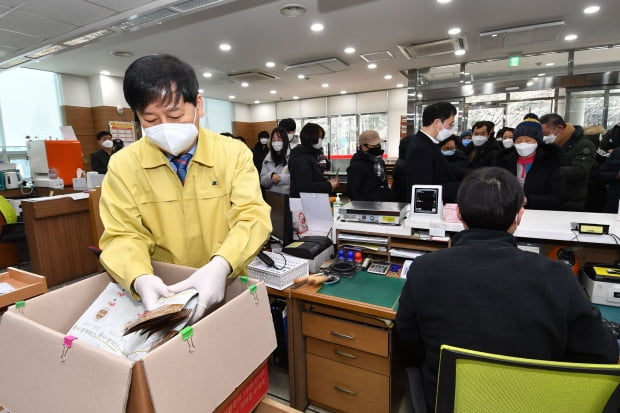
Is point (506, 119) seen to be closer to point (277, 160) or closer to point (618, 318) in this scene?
point (277, 160)

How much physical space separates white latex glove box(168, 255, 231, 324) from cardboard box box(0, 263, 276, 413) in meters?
0.08

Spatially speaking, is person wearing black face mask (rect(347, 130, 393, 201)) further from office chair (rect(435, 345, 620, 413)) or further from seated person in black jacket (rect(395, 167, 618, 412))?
office chair (rect(435, 345, 620, 413))

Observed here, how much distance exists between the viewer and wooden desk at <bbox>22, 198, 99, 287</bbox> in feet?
11.5

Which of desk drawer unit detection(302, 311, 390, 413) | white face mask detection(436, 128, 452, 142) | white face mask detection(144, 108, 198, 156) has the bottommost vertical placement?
desk drawer unit detection(302, 311, 390, 413)

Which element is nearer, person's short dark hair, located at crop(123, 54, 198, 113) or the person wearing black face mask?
person's short dark hair, located at crop(123, 54, 198, 113)

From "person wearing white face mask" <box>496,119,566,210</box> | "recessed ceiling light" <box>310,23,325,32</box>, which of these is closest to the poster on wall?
"recessed ceiling light" <box>310,23,325,32</box>

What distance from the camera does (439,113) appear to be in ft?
7.38

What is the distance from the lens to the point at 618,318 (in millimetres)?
1378

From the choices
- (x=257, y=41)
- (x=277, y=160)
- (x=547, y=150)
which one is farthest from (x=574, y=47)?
(x=277, y=160)

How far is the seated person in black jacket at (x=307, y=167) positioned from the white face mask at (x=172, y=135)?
73.5 inches

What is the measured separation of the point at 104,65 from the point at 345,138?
659cm

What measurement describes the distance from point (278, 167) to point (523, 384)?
3.18 m

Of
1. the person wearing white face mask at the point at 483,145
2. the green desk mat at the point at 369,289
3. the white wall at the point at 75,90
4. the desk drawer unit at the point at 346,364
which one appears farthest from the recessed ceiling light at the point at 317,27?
the white wall at the point at 75,90

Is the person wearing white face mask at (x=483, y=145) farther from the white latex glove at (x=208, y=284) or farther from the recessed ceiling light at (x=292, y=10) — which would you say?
the white latex glove at (x=208, y=284)
